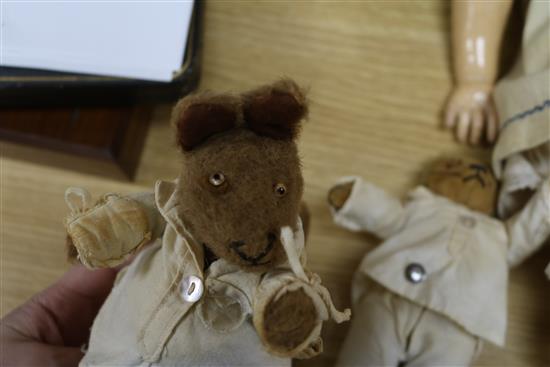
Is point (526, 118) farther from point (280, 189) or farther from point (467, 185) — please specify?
point (280, 189)

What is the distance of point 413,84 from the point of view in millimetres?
637

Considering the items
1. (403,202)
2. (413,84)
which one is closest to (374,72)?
(413,84)

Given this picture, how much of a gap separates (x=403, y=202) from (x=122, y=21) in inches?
15.4

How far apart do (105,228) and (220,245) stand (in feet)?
0.26

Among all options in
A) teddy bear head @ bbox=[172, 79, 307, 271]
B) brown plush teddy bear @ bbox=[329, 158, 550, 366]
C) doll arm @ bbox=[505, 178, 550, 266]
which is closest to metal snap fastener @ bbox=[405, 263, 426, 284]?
brown plush teddy bear @ bbox=[329, 158, 550, 366]

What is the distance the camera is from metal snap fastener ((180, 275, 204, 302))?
0.30 m

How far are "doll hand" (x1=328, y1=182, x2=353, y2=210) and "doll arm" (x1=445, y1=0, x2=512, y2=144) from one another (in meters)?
0.20

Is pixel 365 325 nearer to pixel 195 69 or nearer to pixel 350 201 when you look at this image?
pixel 350 201

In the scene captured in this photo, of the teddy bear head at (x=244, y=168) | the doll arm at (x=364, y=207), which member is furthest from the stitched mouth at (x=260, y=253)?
the doll arm at (x=364, y=207)

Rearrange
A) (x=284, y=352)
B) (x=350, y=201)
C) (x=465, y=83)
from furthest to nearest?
(x=465, y=83) → (x=350, y=201) → (x=284, y=352)

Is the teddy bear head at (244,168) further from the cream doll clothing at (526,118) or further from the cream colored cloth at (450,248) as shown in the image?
the cream doll clothing at (526,118)

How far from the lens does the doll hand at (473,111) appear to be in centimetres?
59

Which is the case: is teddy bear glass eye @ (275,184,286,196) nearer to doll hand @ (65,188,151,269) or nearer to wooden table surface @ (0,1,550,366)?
doll hand @ (65,188,151,269)

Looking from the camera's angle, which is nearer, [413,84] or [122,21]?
[122,21]
